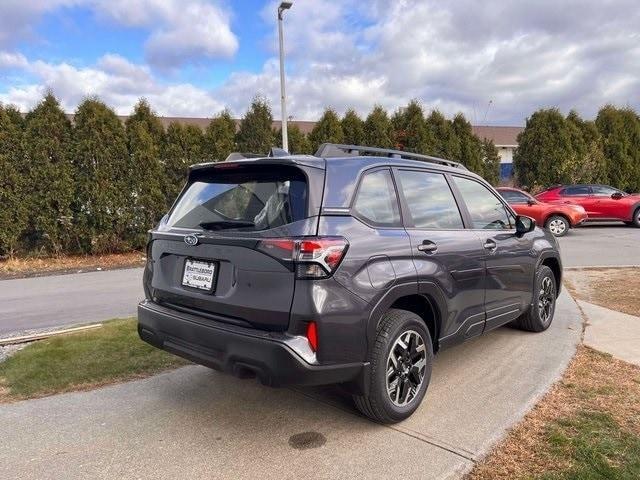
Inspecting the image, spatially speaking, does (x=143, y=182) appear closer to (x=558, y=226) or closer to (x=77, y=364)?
(x=77, y=364)

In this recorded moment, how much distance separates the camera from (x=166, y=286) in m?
3.69

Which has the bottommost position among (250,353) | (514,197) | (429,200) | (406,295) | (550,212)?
(550,212)

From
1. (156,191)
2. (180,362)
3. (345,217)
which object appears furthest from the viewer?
(156,191)

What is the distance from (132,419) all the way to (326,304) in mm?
1772

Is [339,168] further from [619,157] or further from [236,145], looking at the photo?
[619,157]

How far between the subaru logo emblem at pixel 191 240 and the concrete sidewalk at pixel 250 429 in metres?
1.25

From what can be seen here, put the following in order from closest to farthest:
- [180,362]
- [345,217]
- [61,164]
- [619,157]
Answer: [345,217], [180,362], [61,164], [619,157]

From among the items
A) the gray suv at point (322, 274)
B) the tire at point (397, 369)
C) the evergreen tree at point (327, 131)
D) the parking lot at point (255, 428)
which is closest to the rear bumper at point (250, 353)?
the gray suv at point (322, 274)

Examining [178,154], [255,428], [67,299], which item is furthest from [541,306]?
[178,154]

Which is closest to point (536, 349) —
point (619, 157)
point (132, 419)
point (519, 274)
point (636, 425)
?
point (519, 274)

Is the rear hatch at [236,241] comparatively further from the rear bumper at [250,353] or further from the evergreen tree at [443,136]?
the evergreen tree at [443,136]

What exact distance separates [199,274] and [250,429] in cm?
110

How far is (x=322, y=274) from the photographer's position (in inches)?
118

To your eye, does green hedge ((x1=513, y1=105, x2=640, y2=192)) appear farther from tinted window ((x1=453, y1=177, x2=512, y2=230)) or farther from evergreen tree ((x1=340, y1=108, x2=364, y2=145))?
tinted window ((x1=453, y1=177, x2=512, y2=230))
